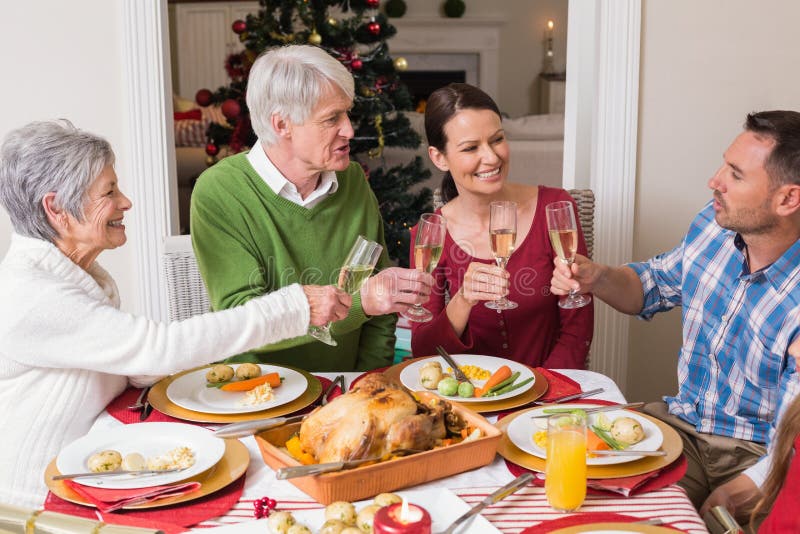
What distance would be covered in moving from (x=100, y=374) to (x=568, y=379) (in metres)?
0.96

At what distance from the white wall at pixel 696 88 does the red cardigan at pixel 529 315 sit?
34.1 inches

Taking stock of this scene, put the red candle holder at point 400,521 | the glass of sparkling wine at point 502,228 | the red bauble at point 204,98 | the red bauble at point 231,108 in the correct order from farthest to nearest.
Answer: the red bauble at point 204,98 → the red bauble at point 231,108 → the glass of sparkling wine at point 502,228 → the red candle holder at point 400,521

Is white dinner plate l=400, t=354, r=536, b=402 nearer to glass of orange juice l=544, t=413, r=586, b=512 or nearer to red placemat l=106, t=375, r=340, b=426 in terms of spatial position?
red placemat l=106, t=375, r=340, b=426

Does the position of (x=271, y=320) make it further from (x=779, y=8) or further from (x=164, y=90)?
(x=779, y=8)

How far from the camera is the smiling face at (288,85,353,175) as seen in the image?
218 centimetres

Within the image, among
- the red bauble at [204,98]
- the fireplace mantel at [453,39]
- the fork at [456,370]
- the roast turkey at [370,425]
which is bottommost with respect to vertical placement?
the fork at [456,370]

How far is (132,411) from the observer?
168 cm

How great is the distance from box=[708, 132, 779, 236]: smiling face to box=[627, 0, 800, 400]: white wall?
1.16m

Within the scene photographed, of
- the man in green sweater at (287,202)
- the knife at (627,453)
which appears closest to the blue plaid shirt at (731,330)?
the knife at (627,453)

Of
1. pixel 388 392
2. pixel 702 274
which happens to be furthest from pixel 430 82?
pixel 388 392

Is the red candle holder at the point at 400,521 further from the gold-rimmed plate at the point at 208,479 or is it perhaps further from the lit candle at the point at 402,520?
the gold-rimmed plate at the point at 208,479

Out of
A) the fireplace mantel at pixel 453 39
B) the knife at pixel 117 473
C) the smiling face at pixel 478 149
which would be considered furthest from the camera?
the fireplace mantel at pixel 453 39

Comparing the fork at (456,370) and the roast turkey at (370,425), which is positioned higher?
the roast turkey at (370,425)

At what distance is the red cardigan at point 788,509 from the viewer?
121 cm
